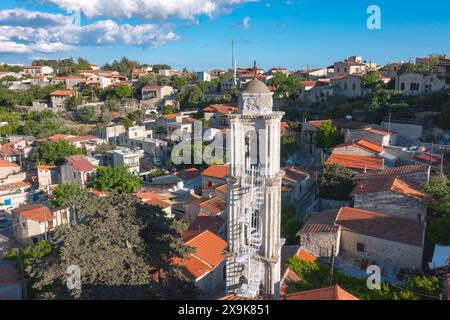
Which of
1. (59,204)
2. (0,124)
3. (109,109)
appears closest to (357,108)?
(59,204)

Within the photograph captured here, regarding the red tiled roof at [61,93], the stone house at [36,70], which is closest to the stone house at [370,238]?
Result: the red tiled roof at [61,93]

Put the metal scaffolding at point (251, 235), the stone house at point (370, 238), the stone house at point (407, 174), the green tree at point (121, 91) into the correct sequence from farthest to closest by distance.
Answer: the green tree at point (121, 91) → the stone house at point (407, 174) → the stone house at point (370, 238) → the metal scaffolding at point (251, 235)

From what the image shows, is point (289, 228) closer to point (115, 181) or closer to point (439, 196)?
point (439, 196)

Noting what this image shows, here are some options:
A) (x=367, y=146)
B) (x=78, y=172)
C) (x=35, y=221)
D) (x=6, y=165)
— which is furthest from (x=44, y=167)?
(x=367, y=146)

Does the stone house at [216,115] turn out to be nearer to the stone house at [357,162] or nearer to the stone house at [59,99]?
the stone house at [357,162]

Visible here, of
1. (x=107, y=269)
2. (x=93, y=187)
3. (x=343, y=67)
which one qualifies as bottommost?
(x=93, y=187)

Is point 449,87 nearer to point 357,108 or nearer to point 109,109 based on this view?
point 357,108

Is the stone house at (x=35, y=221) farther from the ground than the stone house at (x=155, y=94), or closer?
closer
